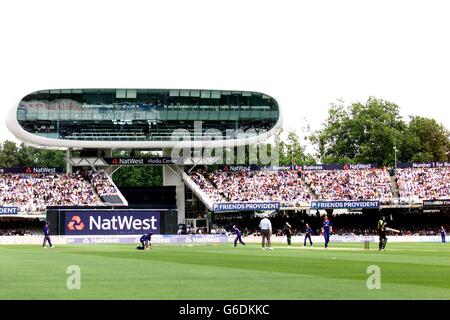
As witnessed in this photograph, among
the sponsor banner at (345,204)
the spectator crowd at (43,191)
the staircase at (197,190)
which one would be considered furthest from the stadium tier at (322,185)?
the spectator crowd at (43,191)

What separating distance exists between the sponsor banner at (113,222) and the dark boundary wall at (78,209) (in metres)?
0.45

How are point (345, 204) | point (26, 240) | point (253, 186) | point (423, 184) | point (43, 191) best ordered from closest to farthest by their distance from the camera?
1. point (26, 240)
2. point (43, 191)
3. point (345, 204)
4. point (423, 184)
5. point (253, 186)

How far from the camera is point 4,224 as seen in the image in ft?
291

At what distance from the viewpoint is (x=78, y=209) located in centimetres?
7969

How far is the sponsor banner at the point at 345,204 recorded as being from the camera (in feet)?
295

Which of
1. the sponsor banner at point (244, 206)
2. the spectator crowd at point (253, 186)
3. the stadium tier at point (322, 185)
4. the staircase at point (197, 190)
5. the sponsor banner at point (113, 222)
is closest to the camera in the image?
the sponsor banner at point (113, 222)

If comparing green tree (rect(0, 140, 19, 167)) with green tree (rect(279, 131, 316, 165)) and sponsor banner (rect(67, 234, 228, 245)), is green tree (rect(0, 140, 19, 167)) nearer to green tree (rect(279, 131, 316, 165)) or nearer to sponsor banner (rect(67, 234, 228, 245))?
green tree (rect(279, 131, 316, 165))

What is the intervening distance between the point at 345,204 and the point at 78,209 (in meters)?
28.6

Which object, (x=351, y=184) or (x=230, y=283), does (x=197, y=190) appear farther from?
(x=230, y=283)

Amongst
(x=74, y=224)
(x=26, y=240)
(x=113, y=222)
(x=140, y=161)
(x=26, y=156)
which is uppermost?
(x=26, y=156)

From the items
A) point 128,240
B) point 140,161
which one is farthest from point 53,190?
point 128,240

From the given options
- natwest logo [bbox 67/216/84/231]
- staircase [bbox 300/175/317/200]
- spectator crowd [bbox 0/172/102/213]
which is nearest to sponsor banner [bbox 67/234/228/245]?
natwest logo [bbox 67/216/84/231]

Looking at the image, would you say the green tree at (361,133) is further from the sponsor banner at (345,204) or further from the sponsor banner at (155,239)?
the sponsor banner at (155,239)
